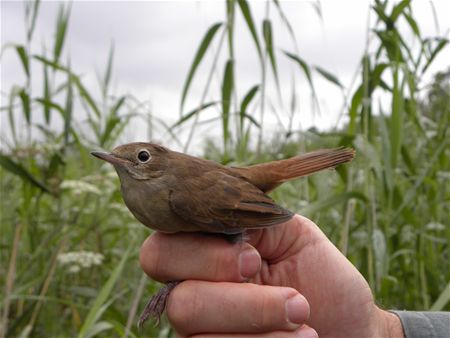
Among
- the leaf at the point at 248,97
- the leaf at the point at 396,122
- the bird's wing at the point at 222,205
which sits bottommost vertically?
the bird's wing at the point at 222,205

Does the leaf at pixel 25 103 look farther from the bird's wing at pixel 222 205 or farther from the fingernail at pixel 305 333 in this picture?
the fingernail at pixel 305 333

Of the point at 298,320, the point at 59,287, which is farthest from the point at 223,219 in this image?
the point at 59,287

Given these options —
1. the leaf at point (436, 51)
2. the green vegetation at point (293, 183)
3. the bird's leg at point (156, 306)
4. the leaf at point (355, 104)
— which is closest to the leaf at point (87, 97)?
the green vegetation at point (293, 183)

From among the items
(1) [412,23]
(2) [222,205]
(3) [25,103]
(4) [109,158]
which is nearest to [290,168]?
(2) [222,205]

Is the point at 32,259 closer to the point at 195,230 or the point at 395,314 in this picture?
the point at 195,230

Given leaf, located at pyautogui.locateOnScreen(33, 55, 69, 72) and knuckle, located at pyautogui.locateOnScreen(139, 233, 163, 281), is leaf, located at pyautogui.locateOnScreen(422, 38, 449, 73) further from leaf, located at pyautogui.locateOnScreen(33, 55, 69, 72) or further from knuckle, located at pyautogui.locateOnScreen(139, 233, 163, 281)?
leaf, located at pyautogui.locateOnScreen(33, 55, 69, 72)

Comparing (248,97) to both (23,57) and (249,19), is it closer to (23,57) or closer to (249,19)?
(249,19)
